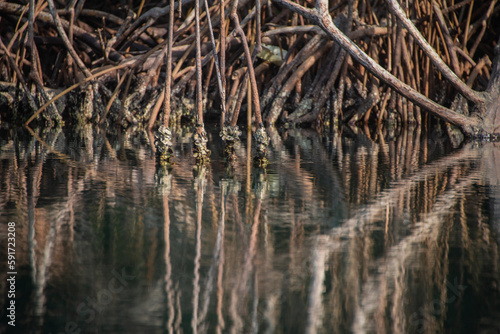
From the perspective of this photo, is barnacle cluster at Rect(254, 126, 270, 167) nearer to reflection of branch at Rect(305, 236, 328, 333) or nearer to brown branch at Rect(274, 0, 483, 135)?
brown branch at Rect(274, 0, 483, 135)

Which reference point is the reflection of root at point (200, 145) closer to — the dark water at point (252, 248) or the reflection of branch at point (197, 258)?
the dark water at point (252, 248)

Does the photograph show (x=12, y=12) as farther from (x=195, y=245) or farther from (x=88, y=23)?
(x=195, y=245)

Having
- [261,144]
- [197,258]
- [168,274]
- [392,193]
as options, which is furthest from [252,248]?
[261,144]

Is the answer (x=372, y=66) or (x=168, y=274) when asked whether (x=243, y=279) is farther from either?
(x=372, y=66)

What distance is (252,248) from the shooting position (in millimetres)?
1896

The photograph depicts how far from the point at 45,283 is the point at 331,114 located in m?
6.34

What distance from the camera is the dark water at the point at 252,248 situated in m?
1.40

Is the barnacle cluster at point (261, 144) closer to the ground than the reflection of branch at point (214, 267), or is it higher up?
higher up

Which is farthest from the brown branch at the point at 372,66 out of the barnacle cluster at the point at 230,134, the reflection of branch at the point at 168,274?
the reflection of branch at the point at 168,274

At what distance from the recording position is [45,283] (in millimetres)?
1574

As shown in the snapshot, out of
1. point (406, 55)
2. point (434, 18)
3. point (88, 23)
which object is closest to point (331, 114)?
point (406, 55)

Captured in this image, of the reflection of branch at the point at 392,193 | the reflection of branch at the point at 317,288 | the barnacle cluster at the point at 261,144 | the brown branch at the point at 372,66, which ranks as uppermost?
the brown branch at the point at 372,66

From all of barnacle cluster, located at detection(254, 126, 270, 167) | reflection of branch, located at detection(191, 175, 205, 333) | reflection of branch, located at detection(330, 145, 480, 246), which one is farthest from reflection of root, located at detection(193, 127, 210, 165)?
reflection of branch, located at detection(330, 145, 480, 246)

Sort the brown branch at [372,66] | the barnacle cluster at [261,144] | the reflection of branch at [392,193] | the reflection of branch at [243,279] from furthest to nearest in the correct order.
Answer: the brown branch at [372,66] < the barnacle cluster at [261,144] < the reflection of branch at [392,193] < the reflection of branch at [243,279]
